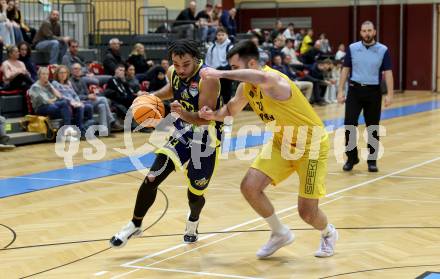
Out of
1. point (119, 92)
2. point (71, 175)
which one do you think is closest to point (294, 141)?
point (71, 175)

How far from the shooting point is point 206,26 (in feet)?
70.7

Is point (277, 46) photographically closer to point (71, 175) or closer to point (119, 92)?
point (119, 92)

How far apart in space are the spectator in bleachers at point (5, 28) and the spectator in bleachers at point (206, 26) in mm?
6461

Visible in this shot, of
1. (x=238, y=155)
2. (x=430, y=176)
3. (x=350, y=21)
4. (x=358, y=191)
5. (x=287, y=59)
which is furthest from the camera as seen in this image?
(x=350, y=21)

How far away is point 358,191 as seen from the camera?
9.17 metres

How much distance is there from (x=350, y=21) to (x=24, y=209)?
23245mm

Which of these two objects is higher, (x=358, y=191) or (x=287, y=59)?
(x=287, y=59)

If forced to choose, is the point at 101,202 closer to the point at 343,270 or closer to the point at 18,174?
the point at 18,174

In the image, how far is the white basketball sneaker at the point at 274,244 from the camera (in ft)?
20.2

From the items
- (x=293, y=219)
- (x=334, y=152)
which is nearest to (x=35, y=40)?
(x=334, y=152)

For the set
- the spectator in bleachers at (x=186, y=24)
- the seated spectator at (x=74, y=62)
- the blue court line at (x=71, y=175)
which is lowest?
the blue court line at (x=71, y=175)

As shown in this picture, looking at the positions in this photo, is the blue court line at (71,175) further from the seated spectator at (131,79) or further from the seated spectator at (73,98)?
the seated spectator at (131,79)

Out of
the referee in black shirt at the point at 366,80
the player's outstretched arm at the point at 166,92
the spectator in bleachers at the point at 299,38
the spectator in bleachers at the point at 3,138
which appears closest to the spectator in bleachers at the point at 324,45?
the spectator in bleachers at the point at 299,38

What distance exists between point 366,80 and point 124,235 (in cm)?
519
